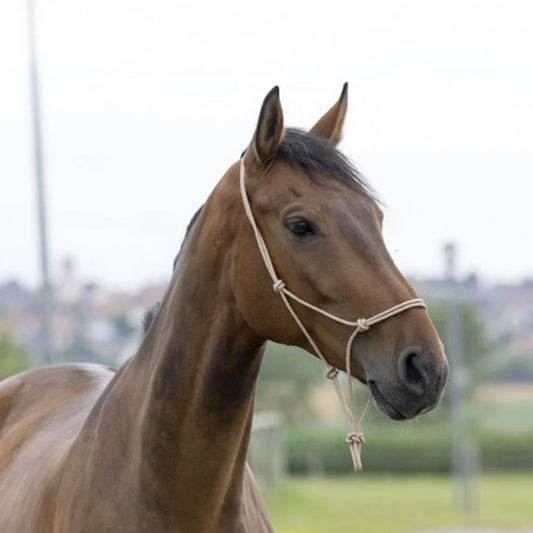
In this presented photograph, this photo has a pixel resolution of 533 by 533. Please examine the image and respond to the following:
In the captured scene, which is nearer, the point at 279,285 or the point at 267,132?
the point at 279,285

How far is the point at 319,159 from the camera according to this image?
4184 mm

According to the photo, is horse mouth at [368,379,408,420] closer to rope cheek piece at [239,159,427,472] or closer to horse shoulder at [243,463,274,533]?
rope cheek piece at [239,159,427,472]

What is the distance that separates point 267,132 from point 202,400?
93cm

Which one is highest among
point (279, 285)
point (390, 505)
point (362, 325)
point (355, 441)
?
point (279, 285)

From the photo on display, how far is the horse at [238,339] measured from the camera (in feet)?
12.8

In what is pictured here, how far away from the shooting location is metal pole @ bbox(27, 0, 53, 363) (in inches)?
528

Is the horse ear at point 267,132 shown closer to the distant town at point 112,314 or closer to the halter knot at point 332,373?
the halter knot at point 332,373

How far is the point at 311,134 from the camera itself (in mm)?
4352

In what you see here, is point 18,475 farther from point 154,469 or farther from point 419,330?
point 419,330

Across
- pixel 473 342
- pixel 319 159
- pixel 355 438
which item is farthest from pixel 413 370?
pixel 473 342

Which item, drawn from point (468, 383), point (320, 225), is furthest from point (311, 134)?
point (468, 383)

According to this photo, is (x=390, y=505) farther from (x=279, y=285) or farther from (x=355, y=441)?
(x=279, y=285)

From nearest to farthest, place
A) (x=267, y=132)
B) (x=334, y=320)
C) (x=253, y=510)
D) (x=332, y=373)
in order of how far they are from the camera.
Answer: (x=334, y=320), (x=332, y=373), (x=267, y=132), (x=253, y=510)

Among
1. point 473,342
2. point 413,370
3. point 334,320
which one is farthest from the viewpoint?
point 473,342
